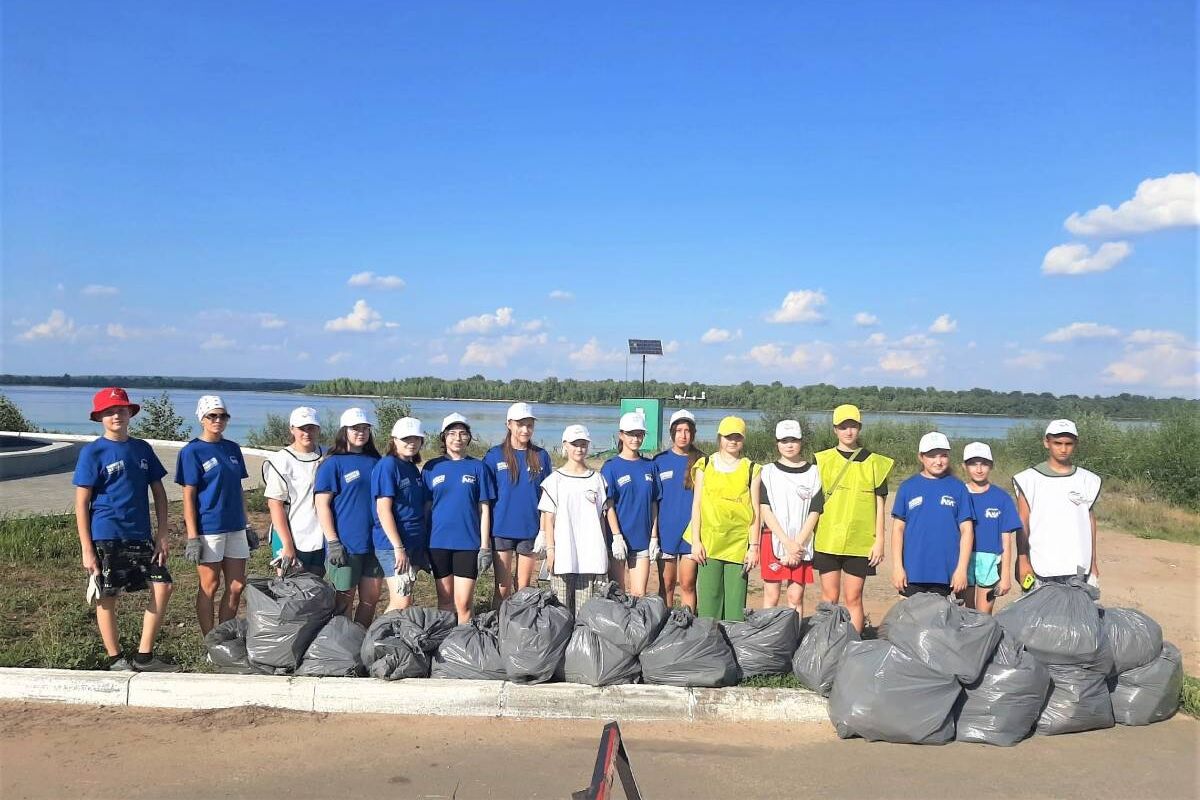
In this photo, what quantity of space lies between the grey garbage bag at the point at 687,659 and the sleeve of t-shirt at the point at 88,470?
3.30 metres

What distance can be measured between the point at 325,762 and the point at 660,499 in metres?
2.62

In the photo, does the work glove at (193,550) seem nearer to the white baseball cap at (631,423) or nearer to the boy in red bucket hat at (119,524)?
the boy in red bucket hat at (119,524)

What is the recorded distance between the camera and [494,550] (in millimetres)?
5402

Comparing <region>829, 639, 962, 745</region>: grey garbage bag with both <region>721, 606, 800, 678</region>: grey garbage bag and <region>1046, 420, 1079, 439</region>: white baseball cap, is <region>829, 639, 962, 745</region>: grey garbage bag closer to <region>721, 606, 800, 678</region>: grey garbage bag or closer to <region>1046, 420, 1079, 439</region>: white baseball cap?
<region>721, 606, 800, 678</region>: grey garbage bag

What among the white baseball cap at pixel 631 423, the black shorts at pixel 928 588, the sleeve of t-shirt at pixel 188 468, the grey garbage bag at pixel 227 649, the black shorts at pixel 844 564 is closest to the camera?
the grey garbage bag at pixel 227 649

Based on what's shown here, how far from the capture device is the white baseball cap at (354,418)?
521cm

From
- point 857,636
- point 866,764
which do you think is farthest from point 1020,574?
point 866,764

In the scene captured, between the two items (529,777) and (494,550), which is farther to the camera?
(494,550)

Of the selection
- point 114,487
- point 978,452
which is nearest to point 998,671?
point 978,452

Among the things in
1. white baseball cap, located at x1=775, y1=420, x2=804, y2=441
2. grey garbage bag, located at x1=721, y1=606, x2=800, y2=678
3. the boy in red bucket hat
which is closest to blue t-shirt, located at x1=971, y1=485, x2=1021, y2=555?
white baseball cap, located at x1=775, y1=420, x2=804, y2=441

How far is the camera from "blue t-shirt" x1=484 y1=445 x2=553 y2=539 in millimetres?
5324

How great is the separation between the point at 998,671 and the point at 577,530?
252cm

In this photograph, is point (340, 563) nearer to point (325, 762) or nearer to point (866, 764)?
point (325, 762)

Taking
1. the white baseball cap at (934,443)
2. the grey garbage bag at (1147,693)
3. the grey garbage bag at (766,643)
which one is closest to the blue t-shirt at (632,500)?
the grey garbage bag at (766,643)
